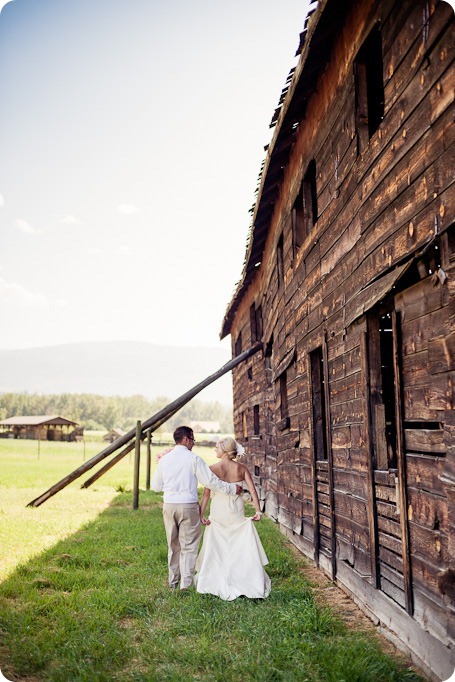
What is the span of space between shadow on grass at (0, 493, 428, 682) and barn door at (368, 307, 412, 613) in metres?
0.53

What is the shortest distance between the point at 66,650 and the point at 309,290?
5568 mm

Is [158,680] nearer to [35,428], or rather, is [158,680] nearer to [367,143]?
[367,143]

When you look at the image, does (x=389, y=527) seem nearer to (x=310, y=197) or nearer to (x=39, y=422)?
(x=310, y=197)

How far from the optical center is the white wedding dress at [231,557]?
6.63 m

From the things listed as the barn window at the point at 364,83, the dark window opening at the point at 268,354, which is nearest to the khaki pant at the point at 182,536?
the barn window at the point at 364,83

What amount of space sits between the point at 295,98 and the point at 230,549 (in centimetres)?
573

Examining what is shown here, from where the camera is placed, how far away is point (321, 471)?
26.8 feet

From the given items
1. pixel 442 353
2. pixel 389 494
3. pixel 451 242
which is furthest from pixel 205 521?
pixel 451 242

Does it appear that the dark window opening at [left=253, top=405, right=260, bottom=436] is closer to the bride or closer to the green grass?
the green grass

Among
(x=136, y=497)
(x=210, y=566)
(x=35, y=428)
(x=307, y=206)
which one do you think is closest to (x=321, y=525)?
(x=210, y=566)

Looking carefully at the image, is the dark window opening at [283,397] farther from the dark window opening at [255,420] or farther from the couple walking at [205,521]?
the dark window opening at [255,420]

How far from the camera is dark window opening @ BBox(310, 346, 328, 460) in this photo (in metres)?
8.55

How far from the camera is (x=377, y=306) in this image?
549 cm

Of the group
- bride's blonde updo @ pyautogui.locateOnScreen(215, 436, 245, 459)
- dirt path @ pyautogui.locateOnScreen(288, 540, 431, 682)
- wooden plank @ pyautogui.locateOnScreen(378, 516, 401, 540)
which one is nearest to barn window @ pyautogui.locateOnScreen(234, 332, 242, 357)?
dirt path @ pyautogui.locateOnScreen(288, 540, 431, 682)
